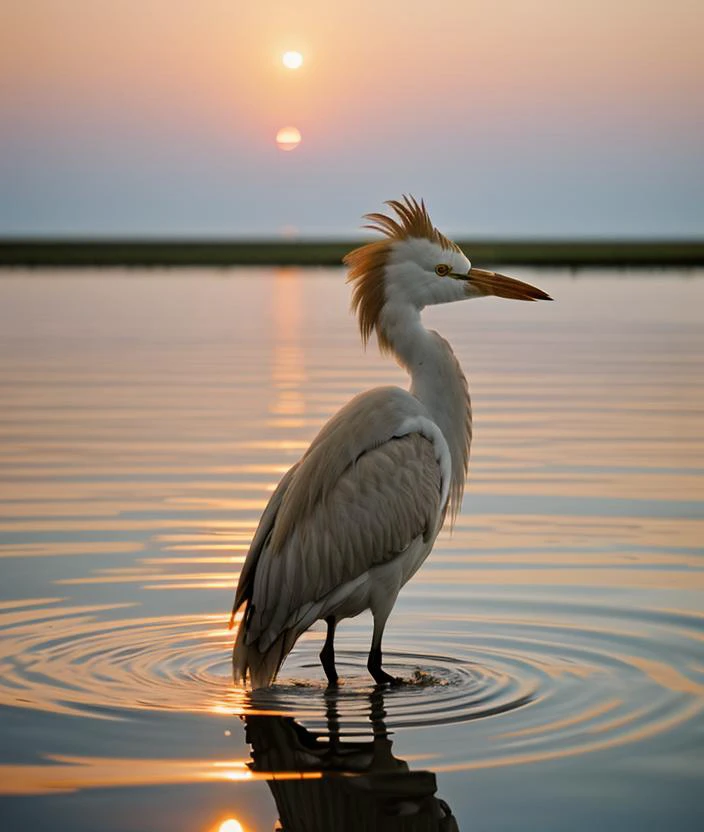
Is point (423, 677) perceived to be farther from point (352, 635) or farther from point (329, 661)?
point (352, 635)

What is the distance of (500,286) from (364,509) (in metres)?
1.59

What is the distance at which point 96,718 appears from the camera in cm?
639

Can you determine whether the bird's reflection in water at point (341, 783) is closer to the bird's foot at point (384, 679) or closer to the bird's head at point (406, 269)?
the bird's foot at point (384, 679)

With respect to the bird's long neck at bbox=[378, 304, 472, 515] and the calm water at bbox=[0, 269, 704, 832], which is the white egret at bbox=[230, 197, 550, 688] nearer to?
the bird's long neck at bbox=[378, 304, 472, 515]

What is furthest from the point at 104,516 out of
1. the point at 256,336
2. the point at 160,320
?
the point at 160,320

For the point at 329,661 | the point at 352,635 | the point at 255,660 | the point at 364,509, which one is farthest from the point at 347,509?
the point at 352,635

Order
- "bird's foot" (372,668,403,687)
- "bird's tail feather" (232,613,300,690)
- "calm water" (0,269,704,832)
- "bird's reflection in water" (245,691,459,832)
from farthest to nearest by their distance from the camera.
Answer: "bird's foot" (372,668,403,687), "bird's tail feather" (232,613,300,690), "calm water" (0,269,704,832), "bird's reflection in water" (245,691,459,832)

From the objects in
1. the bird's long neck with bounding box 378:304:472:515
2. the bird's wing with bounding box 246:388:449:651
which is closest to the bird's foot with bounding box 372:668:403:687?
the bird's wing with bounding box 246:388:449:651

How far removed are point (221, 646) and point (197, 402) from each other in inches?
393

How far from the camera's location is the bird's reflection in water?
206 inches

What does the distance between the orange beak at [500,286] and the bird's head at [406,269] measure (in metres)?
0.02

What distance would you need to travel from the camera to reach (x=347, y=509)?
7.11 m

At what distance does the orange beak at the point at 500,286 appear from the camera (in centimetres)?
800

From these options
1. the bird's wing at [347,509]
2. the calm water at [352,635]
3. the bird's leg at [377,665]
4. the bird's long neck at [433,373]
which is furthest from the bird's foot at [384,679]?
the bird's long neck at [433,373]
